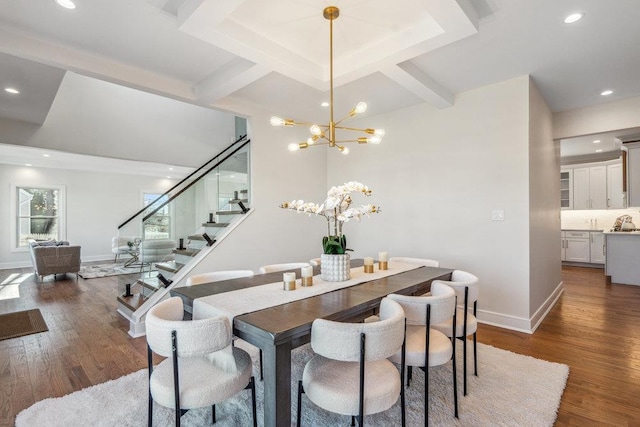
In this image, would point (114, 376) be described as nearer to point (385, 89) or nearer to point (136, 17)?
point (136, 17)

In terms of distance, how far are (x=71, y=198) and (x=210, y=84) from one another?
25.9 ft

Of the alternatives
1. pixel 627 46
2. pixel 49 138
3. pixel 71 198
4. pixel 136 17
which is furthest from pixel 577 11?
pixel 71 198

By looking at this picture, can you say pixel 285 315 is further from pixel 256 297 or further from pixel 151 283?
pixel 151 283

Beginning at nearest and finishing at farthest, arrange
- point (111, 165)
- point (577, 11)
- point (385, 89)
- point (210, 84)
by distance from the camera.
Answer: point (577, 11)
point (210, 84)
point (385, 89)
point (111, 165)

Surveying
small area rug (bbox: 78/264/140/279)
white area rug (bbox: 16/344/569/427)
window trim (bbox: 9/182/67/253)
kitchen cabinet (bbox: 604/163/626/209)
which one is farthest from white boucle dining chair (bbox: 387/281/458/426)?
window trim (bbox: 9/182/67/253)

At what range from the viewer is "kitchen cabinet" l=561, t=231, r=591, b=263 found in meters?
7.12

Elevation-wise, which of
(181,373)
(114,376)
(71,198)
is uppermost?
(71,198)

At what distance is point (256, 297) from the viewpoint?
6.37 ft

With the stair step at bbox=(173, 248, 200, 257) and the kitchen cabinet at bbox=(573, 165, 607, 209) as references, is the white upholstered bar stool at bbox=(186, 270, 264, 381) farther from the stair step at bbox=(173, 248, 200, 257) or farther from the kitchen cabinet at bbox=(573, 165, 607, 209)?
the kitchen cabinet at bbox=(573, 165, 607, 209)

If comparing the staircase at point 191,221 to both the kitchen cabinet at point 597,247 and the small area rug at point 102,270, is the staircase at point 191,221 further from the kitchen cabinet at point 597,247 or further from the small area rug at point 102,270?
the kitchen cabinet at point 597,247

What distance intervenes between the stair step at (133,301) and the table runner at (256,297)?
2.43m

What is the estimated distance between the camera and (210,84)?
10.8 feet

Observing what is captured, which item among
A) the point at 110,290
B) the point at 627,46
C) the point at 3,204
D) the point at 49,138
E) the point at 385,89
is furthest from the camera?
the point at 3,204

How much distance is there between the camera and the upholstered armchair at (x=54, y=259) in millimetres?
6039
